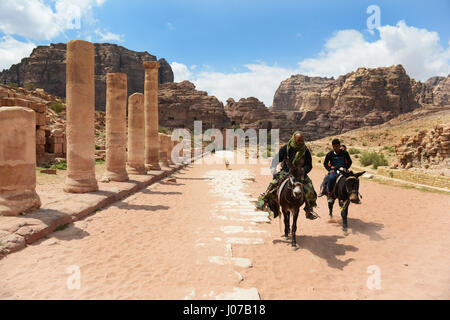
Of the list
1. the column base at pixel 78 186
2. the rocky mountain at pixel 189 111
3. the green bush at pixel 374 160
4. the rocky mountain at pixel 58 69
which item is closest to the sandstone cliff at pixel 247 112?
the rocky mountain at pixel 189 111

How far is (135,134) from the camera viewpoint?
13625 mm

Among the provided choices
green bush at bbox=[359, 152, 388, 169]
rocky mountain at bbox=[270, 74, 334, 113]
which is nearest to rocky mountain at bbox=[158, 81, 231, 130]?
green bush at bbox=[359, 152, 388, 169]

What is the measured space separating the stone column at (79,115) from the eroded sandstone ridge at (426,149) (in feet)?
57.7

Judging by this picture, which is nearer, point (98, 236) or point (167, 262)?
point (167, 262)

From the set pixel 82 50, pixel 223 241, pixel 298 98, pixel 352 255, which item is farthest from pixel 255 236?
pixel 298 98

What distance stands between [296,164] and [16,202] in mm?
5987

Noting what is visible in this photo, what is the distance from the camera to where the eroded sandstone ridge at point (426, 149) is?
15.1m

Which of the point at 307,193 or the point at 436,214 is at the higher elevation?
the point at 307,193

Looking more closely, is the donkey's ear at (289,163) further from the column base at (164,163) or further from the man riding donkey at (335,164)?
the column base at (164,163)

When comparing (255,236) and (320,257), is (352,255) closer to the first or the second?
(320,257)

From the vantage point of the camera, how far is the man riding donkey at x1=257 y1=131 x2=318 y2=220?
5.30m

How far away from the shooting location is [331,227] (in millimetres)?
6957

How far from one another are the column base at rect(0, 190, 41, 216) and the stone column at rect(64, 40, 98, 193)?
8.53 feet
